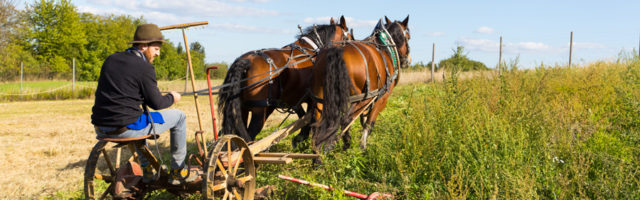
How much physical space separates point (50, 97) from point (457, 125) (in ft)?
63.4

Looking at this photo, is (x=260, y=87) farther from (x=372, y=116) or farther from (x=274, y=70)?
(x=372, y=116)

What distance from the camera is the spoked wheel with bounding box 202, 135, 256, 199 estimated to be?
3.08 metres

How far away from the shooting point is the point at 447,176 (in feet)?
13.1

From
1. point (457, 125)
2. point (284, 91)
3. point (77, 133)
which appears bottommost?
point (77, 133)

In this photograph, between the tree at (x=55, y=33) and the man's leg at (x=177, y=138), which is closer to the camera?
the man's leg at (x=177, y=138)

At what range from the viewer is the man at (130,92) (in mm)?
3045

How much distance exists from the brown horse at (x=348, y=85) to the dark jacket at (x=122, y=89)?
1.93 m

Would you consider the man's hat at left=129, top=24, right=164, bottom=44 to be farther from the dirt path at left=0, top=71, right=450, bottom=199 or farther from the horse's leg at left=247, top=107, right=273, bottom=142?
the dirt path at left=0, top=71, right=450, bottom=199

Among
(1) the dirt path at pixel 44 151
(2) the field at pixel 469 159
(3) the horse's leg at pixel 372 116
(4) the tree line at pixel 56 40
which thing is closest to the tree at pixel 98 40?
(4) the tree line at pixel 56 40

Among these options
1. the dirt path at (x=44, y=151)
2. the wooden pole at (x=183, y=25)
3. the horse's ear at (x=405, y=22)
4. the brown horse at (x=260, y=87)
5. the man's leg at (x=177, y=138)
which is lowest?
the dirt path at (x=44, y=151)

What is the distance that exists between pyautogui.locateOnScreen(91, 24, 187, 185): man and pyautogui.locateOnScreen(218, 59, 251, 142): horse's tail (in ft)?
4.73

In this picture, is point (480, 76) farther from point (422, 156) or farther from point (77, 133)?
point (77, 133)

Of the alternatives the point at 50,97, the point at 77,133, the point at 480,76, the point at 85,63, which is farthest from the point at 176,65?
the point at 480,76

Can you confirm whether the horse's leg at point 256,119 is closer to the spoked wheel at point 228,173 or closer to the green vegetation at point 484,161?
the green vegetation at point 484,161
